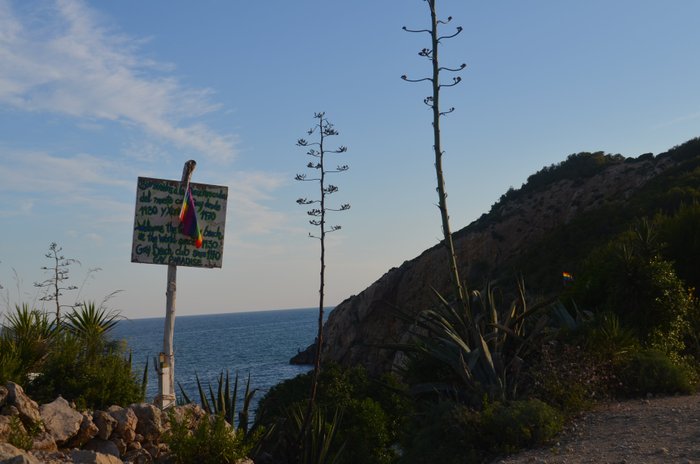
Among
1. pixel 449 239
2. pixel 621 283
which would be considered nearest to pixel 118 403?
pixel 449 239

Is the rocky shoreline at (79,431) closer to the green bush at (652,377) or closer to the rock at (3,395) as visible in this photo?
the rock at (3,395)

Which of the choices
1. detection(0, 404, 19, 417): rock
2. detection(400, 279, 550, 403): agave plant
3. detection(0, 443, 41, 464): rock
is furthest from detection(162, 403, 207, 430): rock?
detection(400, 279, 550, 403): agave plant

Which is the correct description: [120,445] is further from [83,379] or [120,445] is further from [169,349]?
[169,349]

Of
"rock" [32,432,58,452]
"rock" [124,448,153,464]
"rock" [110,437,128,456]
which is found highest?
"rock" [32,432,58,452]

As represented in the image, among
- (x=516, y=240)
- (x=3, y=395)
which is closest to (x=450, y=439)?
(x=3, y=395)

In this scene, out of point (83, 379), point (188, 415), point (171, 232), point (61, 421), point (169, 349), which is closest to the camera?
point (61, 421)

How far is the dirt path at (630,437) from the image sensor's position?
6.95 metres

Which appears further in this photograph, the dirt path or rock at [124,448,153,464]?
rock at [124,448,153,464]

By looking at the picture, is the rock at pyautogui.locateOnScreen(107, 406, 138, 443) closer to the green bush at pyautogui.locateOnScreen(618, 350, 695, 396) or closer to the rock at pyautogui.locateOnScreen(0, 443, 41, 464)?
the rock at pyautogui.locateOnScreen(0, 443, 41, 464)

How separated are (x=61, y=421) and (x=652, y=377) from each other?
7917 millimetres

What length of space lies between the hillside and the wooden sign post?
111 feet

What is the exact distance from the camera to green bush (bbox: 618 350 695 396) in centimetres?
1002

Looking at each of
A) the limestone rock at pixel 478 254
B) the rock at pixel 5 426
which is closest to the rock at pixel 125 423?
the rock at pixel 5 426

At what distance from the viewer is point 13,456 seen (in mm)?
A: 5727
